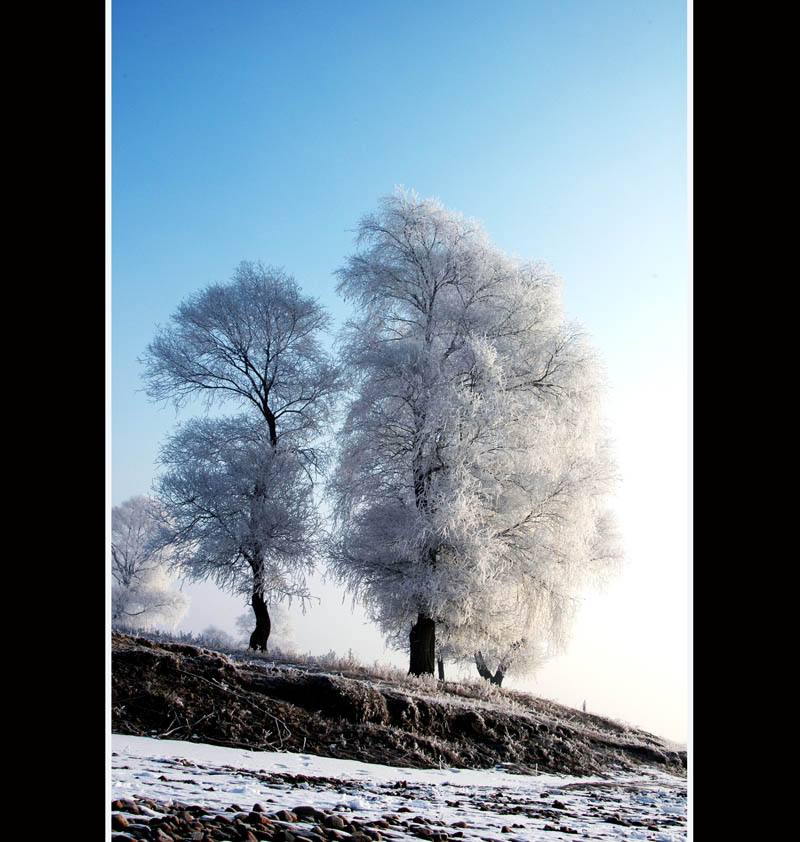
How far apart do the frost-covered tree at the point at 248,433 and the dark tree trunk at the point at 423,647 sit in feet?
8.67

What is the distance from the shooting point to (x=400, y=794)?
5504 millimetres

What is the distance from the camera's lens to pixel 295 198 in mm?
9695

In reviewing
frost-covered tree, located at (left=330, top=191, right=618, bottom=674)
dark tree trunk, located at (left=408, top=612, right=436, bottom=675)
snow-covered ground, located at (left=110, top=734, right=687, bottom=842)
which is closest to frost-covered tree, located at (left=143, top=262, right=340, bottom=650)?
frost-covered tree, located at (left=330, top=191, right=618, bottom=674)

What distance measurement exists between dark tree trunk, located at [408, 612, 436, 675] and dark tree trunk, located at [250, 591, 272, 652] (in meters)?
3.36

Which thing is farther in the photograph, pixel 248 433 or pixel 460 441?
pixel 248 433

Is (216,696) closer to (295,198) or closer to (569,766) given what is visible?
(569,766)

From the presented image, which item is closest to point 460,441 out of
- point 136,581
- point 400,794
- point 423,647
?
point 423,647

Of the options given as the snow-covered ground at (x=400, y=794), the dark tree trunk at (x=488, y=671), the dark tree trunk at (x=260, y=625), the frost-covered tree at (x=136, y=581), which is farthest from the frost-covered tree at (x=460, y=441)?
the frost-covered tree at (x=136, y=581)

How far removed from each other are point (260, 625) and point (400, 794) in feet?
26.5

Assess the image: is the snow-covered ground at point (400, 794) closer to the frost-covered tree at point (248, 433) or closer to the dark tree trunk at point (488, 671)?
the frost-covered tree at point (248, 433)

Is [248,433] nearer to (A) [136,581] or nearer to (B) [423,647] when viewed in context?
(B) [423,647]

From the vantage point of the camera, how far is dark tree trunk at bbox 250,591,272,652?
12.8 meters
